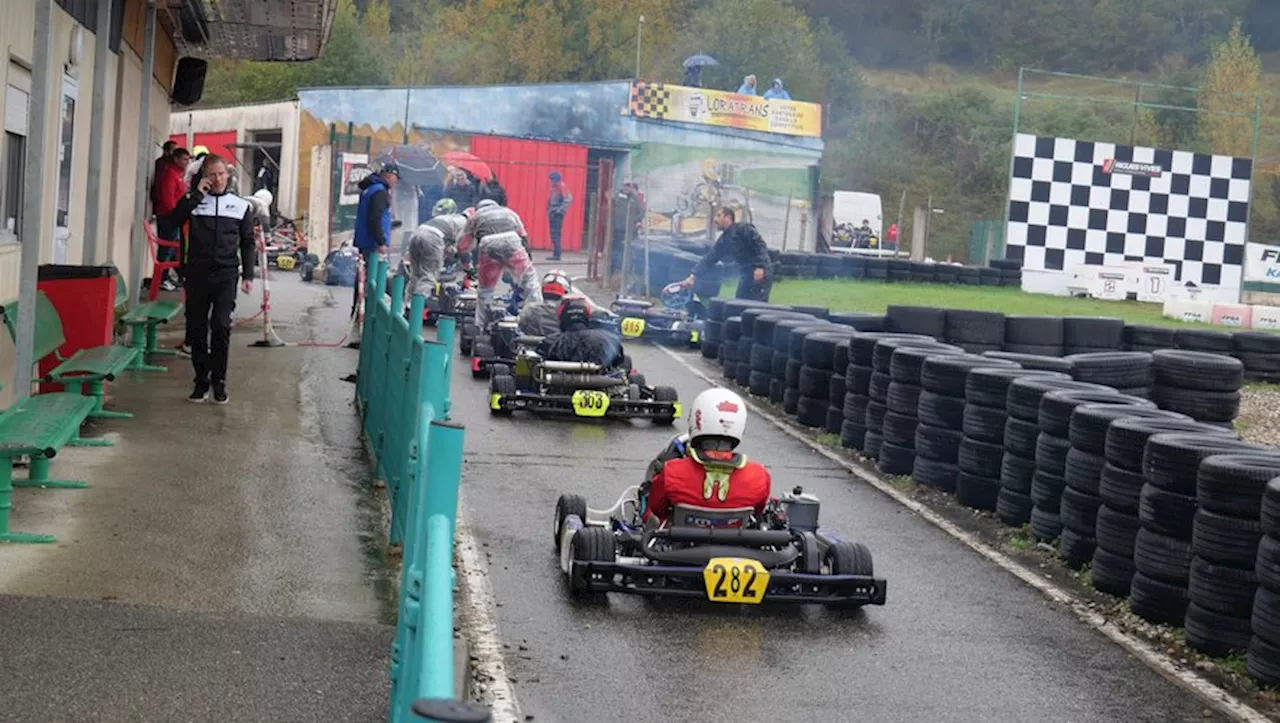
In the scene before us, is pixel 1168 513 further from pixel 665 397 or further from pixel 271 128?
pixel 271 128

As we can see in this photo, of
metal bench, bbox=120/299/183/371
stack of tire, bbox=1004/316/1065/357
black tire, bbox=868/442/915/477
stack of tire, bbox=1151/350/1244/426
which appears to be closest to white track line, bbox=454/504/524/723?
black tire, bbox=868/442/915/477

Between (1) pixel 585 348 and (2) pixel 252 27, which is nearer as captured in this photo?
(1) pixel 585 348

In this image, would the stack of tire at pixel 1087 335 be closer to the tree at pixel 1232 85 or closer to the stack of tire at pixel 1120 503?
the stack of tire at pixel 1120 503

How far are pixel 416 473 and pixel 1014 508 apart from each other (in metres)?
4.46

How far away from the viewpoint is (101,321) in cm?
1062

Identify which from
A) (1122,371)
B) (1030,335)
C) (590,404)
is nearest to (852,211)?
(1030,335)

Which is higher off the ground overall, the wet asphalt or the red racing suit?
the red racing suit

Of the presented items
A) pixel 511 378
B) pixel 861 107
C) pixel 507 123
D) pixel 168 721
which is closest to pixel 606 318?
pixel 511 378

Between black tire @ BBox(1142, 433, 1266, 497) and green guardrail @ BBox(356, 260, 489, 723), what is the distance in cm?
296

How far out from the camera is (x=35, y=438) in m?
6.81

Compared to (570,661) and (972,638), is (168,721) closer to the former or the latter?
(570,661)

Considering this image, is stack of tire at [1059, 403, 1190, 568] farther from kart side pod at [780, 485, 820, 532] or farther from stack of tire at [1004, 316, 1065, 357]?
stack of tire at [1004, 316, 1065, 357]

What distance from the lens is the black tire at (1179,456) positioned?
7.02m

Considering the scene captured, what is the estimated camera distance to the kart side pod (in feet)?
25.2
